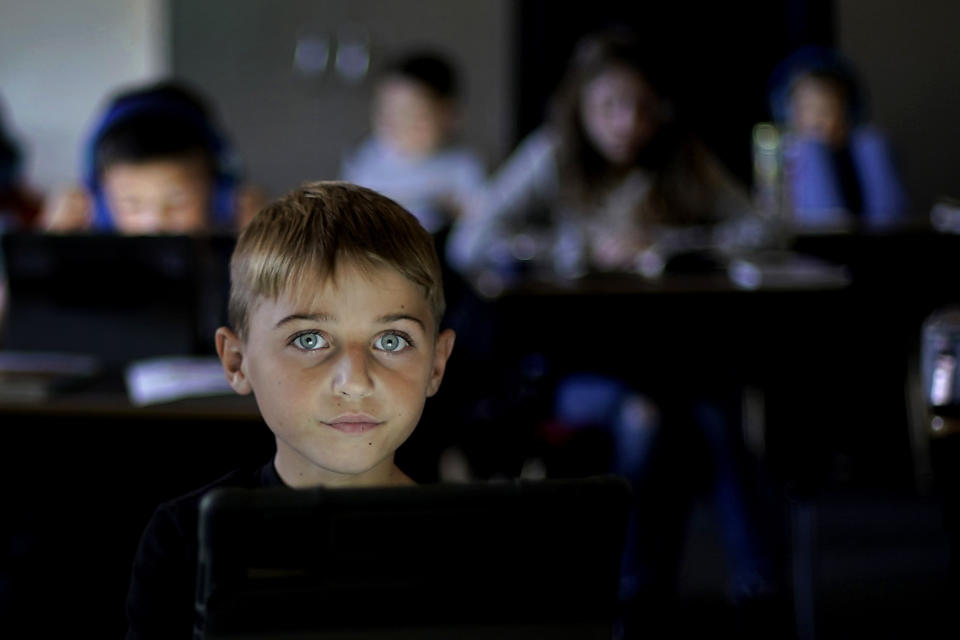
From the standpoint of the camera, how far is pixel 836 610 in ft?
8.93

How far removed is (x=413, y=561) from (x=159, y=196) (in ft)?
4.68

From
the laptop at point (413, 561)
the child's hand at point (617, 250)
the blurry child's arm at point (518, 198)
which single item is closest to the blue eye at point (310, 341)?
the laptop at point (413, 561)

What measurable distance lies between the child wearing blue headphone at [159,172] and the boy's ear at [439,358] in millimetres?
1091

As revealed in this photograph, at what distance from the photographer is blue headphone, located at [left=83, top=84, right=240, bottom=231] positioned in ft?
6.88

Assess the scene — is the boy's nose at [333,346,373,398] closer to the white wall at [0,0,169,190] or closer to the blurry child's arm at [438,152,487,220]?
the blurry child's arm at [438,152,487,220]

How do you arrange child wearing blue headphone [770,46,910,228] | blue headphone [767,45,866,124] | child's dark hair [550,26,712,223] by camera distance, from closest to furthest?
child's dark hair [550,26,712,223] → child wearing blue headphone [770,46,910,228] → blue headphone [767,45,866,124]

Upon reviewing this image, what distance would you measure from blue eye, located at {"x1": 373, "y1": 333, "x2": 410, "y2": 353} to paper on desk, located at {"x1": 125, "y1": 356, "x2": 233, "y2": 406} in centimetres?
103

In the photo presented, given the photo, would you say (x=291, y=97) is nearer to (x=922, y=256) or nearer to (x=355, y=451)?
(x=922, y=256)

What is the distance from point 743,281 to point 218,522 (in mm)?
2021

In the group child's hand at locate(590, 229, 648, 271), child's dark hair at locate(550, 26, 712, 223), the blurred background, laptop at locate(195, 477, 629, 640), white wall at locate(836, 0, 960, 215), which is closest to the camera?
laptop at locate(195, 477, 629, 640)

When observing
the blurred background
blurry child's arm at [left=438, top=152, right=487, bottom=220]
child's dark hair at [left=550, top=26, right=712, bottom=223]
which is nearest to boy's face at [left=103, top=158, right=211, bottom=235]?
child's dark hair at [left=550, top=26, right=712, bottom=223]

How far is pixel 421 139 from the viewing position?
4082 millimetres

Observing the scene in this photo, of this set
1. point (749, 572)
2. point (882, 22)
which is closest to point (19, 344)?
point (749, 572)

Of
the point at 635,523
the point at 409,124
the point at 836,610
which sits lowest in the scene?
the point at 836,610
